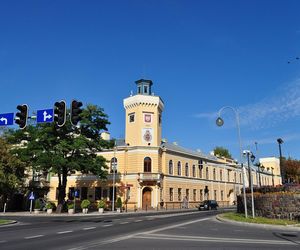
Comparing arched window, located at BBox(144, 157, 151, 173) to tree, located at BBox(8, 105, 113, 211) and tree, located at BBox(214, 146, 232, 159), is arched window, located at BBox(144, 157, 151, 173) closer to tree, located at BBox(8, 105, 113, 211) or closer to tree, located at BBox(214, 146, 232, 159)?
tree, located at BBox(8, 105, 113, 211)

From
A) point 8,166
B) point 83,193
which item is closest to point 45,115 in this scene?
point 8,166

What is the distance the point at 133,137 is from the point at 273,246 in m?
43.8

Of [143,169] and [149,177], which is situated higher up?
[143,169]

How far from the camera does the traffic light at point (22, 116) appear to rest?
18.1 m

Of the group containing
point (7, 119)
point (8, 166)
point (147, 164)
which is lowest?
point (8, 166)

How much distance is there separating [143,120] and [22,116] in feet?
126

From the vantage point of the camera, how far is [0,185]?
39.6 m

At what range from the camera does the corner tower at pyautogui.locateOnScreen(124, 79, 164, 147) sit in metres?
55.8

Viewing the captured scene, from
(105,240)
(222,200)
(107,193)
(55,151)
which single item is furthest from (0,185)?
(222,200)

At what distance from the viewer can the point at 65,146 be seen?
144 feet

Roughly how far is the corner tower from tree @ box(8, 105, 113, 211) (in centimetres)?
820

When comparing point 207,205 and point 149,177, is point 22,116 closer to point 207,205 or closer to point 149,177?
point 149,177

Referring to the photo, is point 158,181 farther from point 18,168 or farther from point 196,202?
Answer: point 18,168

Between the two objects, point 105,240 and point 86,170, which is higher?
point 86,170
